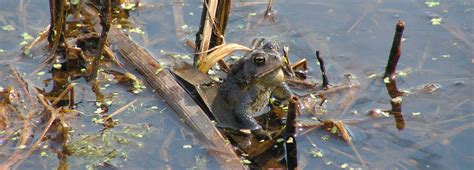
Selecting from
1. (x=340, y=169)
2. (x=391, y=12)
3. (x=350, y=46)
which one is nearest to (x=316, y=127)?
(x=340, y=169)

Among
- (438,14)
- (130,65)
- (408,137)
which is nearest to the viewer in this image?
(408,137)

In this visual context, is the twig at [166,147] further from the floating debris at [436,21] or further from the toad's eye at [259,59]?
the floating debris at [436,21]

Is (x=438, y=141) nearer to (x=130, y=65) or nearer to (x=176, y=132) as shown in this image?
(x=176, y=132)

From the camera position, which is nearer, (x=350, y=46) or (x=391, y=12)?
(x=350, y=46)

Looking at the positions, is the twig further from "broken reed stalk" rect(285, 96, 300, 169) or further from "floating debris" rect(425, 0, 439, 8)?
"floating debris" rect(425, 0, 439, 8)

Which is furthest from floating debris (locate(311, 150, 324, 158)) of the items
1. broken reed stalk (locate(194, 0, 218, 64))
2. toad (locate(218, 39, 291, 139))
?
broken reed stalk (locate(194, 0, 218, 64))

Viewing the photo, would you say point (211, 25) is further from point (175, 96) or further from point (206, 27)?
point (175, 96)

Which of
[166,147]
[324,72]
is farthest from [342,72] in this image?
[166,147]
